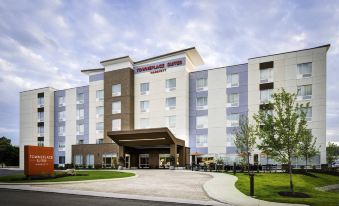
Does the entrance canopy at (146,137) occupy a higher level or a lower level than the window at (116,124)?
lower

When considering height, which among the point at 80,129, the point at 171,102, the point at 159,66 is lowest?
the point at 80,129

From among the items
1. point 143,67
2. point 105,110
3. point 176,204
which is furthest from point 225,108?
point 176,204

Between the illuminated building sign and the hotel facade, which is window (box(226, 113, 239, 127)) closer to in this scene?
the hotel facade

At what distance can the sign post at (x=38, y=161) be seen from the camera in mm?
24531

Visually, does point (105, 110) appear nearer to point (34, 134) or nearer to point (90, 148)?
point (90, 148)

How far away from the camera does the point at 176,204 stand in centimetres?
1306

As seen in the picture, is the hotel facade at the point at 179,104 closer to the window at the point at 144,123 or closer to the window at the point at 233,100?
the window at the point at 144,123

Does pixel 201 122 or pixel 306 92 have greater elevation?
pixel 306 92

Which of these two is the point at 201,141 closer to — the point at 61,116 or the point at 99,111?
the point at 99,111

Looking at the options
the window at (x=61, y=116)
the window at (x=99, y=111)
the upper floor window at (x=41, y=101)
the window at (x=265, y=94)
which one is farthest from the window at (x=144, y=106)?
the upper floor window at (x=41, y=101)

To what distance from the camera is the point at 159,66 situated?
162ft

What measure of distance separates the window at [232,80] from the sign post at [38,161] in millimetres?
27902

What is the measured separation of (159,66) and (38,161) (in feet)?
91.3

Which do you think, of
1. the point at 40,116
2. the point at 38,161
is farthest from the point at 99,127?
the point at 38,161
